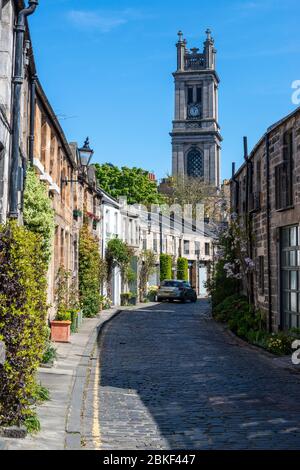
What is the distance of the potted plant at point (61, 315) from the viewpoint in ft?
56.9

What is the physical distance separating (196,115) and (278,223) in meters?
96.3

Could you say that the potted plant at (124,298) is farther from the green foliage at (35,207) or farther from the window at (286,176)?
the green foliage at (35,207)

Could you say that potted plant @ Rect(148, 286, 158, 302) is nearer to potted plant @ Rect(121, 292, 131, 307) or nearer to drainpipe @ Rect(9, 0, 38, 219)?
potted plant @ Rect(121, 292, 131, 307)

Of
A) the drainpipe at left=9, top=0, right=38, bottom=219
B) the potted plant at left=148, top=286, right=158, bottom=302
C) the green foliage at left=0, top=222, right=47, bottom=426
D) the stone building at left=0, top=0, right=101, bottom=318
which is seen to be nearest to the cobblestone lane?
the green foliage at left=0, top=222, right=47, bottom=426

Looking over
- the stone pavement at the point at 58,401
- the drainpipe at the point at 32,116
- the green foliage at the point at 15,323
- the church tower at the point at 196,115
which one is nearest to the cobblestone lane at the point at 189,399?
the stone pavement at the point at 58,401

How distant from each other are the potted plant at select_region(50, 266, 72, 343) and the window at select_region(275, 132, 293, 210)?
6322mm

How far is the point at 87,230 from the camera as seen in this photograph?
2830cm

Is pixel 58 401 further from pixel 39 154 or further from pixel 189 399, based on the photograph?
pixel 39 154

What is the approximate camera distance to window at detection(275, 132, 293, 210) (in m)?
16.3

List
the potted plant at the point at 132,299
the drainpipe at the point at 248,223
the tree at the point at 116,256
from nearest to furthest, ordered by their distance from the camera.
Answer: the drainpipe at the point at 248,223 → the tree at the point at 116,256 → the potted plant at the point at 132,299

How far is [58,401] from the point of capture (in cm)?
980

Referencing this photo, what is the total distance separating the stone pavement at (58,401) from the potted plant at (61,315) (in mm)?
338

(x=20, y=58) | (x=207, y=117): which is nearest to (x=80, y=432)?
(x=20, y=58)

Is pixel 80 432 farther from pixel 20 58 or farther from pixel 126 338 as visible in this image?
pixel 126 338
